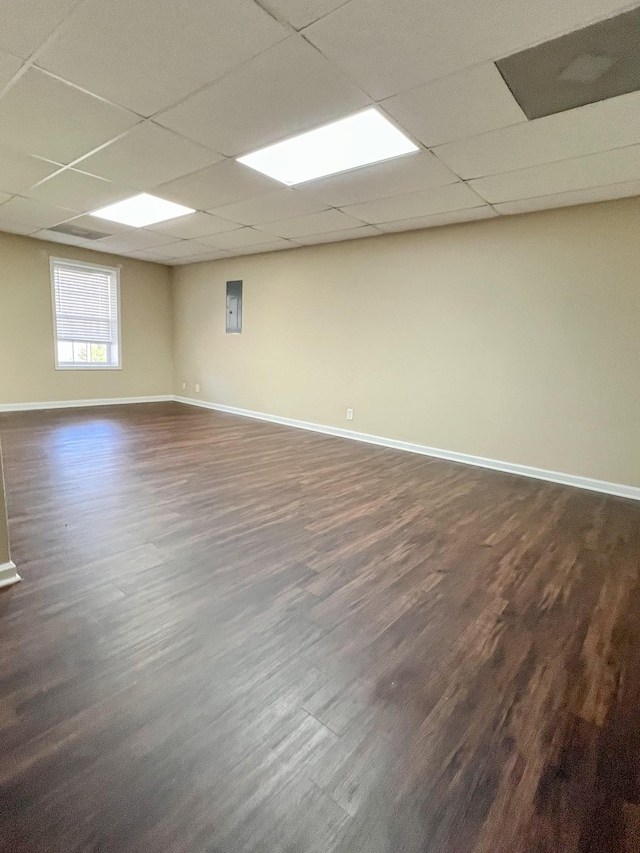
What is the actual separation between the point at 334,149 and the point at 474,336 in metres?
2.48

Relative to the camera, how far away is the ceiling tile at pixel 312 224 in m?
4.41

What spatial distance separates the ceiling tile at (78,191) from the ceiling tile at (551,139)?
300 cm

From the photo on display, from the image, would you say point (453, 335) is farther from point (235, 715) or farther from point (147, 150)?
point (235, 715)

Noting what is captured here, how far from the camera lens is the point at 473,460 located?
4719 mm

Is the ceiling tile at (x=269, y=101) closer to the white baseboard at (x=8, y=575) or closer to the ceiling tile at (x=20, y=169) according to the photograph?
the ceiling tile at (x=20, y=169)

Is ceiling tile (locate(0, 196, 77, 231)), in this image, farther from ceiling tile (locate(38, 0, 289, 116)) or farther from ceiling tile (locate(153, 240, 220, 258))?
→ ceiling tile (locate(38, 0, 289, 116))

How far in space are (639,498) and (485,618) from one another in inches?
111

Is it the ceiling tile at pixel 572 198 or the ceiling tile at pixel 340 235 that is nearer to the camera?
the ceiling tile at pixel 572 198

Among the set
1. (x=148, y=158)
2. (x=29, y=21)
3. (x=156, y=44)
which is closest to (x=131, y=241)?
(x=148, y=158)

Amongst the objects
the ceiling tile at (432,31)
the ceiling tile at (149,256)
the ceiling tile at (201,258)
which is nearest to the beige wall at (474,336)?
the ceiling tile at (201,258)

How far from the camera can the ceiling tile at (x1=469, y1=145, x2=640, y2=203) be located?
289 centimetres

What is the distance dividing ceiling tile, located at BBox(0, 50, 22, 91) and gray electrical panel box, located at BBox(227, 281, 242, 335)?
4.66 m

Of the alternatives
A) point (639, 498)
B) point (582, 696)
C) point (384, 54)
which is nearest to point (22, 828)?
point (582, 696)

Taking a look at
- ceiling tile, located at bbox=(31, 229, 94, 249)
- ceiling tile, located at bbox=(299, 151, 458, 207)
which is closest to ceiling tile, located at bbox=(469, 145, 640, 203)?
ceiling tile, located at bbox=(299, 151, 458, 207)
